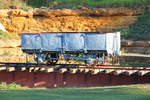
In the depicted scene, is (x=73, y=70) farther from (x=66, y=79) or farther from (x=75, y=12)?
(x=75, y=12)

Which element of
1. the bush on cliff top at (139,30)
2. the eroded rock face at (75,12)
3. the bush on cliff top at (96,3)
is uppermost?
the bush on cliff top at (96,3)

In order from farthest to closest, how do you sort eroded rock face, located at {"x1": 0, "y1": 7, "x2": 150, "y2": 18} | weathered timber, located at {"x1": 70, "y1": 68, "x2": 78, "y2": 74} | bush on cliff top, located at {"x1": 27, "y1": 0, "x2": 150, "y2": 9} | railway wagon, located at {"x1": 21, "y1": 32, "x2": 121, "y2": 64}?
1. bush on cliff top, located at {"x1": 27, "y1": 0, "x2": 150, "y2": 9}
2. eroded rock face, located at {"x1": 0, "y1": 7, "x2": 150, "y2": 18}
3. railway wagon, located at {"x1": 21, "y1": 32, "x2": 121, "y2": 64}
4. weathered timber, located at {"x1": 70, "y1": 68, "x2": 78, "y2": 74}

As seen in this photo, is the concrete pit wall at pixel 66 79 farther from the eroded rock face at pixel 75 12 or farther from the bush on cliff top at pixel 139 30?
the eroded rock face at pixel 75 12

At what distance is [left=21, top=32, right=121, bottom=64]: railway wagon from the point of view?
20797 mm

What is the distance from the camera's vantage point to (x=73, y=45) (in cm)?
2128

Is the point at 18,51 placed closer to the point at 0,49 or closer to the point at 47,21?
the point at 0,49

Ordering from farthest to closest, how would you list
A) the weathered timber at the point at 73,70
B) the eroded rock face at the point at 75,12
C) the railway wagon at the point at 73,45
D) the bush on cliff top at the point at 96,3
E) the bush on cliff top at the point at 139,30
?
the bush on cliff top at the point at 96,3, the eroded rock face at the point at 75,12, the bush on cliff top at the point at 139,30, the railway wagon at the point at 73,45, the weathered timber at the point at 73,70

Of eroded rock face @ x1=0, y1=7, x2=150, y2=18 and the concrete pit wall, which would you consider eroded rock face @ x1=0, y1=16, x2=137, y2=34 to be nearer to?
eroded rock face @ x1=0, y1=7, x2=150, y2=18

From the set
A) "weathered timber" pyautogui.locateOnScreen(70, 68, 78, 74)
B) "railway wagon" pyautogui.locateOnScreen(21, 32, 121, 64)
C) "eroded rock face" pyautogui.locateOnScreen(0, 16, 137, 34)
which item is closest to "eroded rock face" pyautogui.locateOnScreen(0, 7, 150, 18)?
"eroded rock face" pyautogui.locateOnScreen(0, 16, 137, 34)

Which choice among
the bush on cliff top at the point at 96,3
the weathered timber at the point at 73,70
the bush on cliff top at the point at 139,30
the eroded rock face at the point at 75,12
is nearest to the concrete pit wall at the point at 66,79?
the weathered timber at the point at 73,70

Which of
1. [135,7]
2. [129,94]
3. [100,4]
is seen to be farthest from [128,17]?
[129,94]

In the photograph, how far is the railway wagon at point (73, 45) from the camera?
2080 cm

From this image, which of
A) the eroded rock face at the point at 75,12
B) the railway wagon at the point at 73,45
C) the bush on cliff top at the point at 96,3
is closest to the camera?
the railway wagon at the point at 73,45

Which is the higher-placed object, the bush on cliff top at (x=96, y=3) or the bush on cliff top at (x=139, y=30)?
the bush on cliff top at (x=96, y=3)
